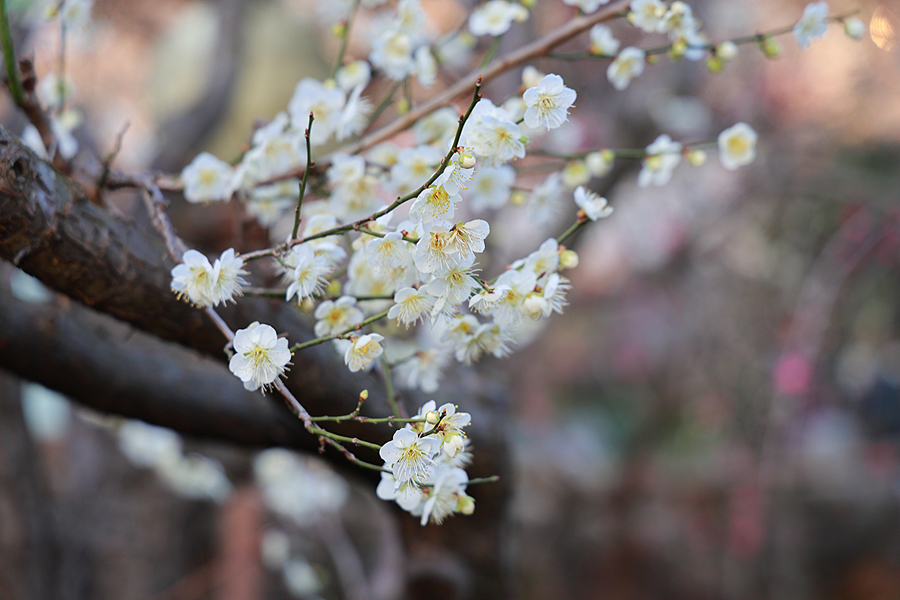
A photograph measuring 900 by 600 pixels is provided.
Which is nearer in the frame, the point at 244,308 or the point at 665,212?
the point at 244,308

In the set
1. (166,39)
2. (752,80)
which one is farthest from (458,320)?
(166,39)

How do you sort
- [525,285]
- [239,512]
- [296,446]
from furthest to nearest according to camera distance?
[239,512] < [296,446] < [525,285]

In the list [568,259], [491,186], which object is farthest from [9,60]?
[568,259]

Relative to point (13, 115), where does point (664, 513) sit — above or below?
below

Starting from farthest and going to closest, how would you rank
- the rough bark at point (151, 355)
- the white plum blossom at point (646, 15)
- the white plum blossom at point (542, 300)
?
the white plum blossom at point (646, 15)
the rough bark at point (151, 355)
the white plum blossom at point (542, 300)

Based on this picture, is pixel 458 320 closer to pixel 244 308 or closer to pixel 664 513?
pixel 244 308

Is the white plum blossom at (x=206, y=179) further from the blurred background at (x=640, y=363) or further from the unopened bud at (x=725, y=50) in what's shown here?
the blurred background at (x=640, y=363)

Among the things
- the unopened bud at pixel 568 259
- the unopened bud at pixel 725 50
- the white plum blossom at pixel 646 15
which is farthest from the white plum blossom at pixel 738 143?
the unopened bud at pixel 568 259
